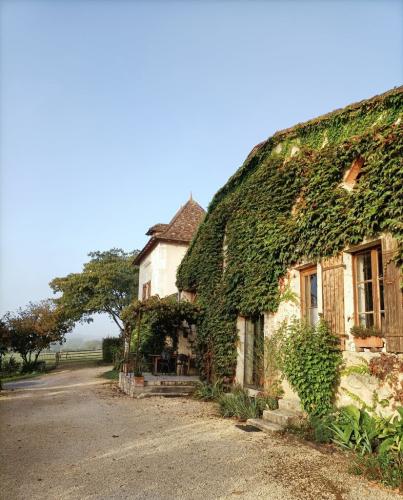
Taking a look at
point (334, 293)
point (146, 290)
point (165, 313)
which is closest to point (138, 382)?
point (165, 313)

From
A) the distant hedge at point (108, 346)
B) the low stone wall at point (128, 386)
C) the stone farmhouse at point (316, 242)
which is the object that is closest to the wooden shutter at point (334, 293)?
the stone farmhouse at point (316, 242)

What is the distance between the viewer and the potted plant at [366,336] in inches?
233

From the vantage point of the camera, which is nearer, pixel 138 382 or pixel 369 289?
pixel 369 289

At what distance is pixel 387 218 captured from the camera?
5.82 meters

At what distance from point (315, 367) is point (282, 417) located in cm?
112

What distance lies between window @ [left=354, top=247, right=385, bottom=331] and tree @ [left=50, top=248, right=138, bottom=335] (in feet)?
69.9

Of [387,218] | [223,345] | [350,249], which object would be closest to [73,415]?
[223,345]

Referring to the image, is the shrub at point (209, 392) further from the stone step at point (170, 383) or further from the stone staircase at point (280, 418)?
the stone staircase at point (280, 418)

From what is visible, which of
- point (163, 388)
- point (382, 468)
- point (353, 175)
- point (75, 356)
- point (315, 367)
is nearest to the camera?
point (382, 468)

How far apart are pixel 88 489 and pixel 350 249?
5.22m

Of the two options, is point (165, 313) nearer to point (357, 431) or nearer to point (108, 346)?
point (357, 431)

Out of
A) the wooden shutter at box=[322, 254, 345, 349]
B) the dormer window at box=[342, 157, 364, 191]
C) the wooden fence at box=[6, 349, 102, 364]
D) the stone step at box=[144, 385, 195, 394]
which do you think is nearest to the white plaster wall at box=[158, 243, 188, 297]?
the stone step at box=[144, 385, 195, 394]

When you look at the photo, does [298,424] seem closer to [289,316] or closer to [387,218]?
[289,316]

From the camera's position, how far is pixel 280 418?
6984 mm
